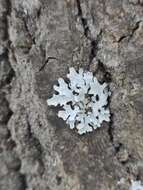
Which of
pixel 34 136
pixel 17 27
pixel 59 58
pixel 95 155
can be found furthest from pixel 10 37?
pixel 95 155

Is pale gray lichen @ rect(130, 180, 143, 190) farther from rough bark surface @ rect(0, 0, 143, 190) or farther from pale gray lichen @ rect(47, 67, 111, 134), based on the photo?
pale gray lichen @ rect(47, 67, 111, 134)

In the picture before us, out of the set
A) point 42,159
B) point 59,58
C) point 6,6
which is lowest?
point 42,159

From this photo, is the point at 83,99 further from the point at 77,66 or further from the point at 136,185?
the point at 136,185

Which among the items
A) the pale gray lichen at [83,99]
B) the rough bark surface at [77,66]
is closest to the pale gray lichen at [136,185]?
the rough bark surface at [77,66]

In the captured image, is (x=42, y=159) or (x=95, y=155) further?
(x=42, y=159)

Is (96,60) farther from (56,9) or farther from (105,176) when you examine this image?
(105,176)

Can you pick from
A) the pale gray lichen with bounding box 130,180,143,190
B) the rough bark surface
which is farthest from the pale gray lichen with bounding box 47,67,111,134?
the pale gray lichen with bounding box 130,180,143,190
